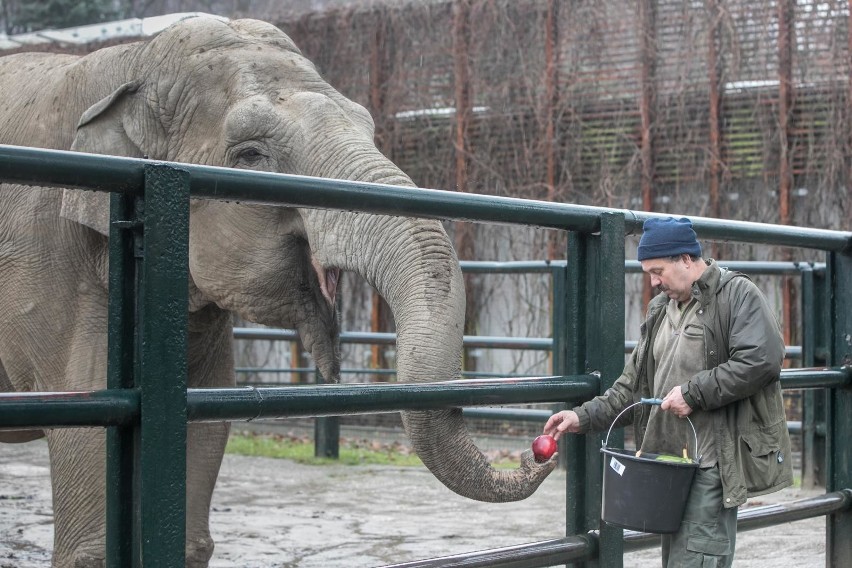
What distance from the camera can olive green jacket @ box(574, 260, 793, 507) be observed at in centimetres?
307

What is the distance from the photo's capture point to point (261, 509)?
7.56 m

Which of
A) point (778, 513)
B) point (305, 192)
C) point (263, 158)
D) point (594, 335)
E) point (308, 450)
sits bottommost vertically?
point (308, 450)

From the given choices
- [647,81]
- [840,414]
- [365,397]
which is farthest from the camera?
[647,81]

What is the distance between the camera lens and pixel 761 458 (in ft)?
10.4

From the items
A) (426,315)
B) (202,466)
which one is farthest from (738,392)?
(202,466)

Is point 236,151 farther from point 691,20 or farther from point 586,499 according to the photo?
point 691,20

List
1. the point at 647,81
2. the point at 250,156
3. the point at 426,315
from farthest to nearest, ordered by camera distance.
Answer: the point at 647,81
the point at 250,156
the point at 426,315

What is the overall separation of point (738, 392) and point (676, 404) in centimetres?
15

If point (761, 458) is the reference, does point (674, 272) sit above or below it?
above

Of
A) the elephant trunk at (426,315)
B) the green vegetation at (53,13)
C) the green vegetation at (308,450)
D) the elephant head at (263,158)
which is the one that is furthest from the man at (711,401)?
the green vegetation at (53,13)

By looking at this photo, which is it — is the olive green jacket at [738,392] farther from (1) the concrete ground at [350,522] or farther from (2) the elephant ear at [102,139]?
(1) the concrete ground at [350,522]

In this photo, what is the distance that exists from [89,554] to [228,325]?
114 centimetres

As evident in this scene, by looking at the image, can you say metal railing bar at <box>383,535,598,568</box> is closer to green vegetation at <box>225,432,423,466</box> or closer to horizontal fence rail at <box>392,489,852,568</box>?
horizontal fence rail at <box>392,489,852,568</box>

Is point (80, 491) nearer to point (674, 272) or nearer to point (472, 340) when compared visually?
point (674, 272)
